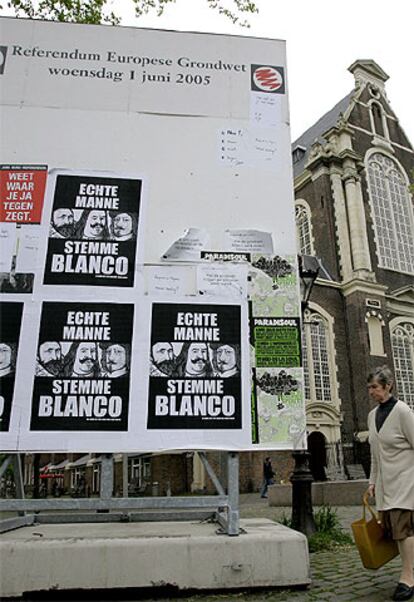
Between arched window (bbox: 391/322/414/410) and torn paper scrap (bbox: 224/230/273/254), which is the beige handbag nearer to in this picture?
torn paper scrap (bbox: 224/230/273/254)

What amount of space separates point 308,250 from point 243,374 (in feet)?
98.3

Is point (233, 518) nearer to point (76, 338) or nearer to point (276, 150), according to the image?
point (76, 338)

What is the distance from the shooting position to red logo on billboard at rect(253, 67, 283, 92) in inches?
229

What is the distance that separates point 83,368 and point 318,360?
25.4 meters

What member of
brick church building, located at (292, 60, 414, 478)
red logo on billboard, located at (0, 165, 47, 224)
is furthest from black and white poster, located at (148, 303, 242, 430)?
brick church building, located at (292, 60, 414, 478)

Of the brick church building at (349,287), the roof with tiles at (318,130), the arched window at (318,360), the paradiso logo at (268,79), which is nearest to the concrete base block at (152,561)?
the paradiso logo at (268,79)

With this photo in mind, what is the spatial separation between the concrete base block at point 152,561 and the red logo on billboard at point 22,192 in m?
2.78

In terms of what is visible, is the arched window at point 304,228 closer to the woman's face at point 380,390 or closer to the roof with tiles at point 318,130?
the roof with tiles at point 318,130

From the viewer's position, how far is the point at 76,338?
4.84 m

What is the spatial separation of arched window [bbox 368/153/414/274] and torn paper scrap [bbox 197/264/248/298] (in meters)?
29.0

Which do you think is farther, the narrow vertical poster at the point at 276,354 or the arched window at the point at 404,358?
the arched window at the point at 404,358

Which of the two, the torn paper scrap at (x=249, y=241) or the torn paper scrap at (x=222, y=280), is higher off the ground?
A: the torn paper scrap at (x=249, y=241)

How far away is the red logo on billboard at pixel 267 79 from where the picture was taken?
581 cm

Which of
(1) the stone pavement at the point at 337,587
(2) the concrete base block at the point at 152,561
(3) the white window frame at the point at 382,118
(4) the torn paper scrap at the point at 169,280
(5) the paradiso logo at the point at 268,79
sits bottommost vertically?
(1) the stone pavement at the point at 337,587
